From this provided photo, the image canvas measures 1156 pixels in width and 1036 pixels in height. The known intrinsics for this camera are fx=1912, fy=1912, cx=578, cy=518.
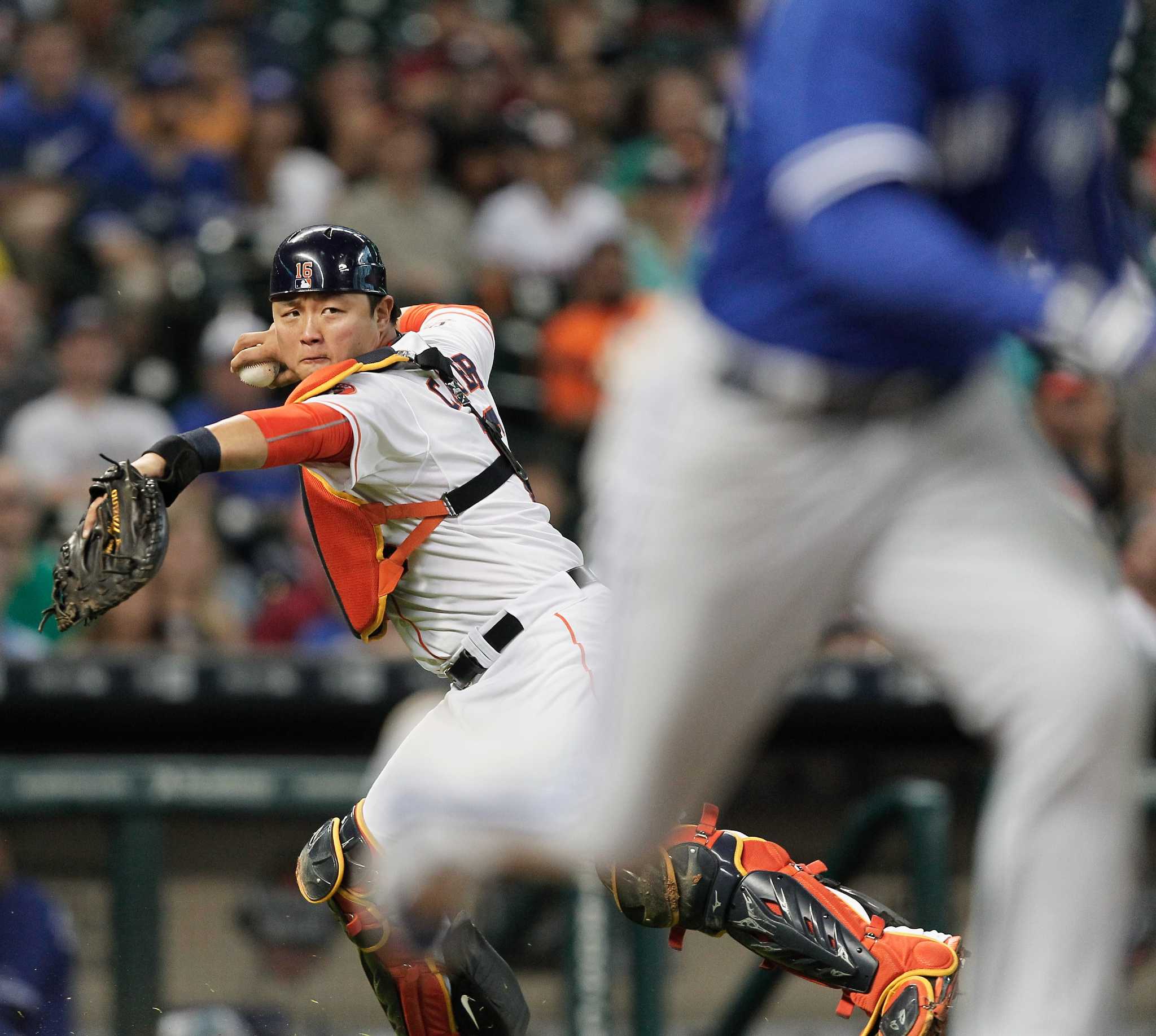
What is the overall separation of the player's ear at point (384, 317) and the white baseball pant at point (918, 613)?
4.79 ft

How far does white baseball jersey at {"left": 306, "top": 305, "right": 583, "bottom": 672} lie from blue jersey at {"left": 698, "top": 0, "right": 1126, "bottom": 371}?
1.34 m

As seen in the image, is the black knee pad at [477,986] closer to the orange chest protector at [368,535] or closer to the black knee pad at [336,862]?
the black knee pad at [336,862]

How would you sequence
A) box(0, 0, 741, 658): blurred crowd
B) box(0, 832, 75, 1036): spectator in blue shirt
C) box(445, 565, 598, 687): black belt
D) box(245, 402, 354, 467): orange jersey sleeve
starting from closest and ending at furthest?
box(245, 402, 354, 467): orange jersey sleeve
box(445, 565, 598, 687): black belt
box(0, 832, 75, 1036): spectator in blue shirt
box(0, 0, 741, 658): blurred crowd

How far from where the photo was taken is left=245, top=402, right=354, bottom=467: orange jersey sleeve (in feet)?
11.7

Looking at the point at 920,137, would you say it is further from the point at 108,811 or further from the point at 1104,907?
the point at 108,811

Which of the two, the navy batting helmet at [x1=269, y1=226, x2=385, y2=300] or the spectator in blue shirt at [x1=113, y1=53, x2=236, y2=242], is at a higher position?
the navy batting helmet at [x1=269, y1=226, x2=385, y2=300]

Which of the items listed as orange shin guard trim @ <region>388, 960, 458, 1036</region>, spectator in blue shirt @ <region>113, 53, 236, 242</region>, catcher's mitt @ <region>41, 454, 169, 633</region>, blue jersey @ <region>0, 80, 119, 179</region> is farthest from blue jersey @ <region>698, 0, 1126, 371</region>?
blue jersey @ <region>0, 80, 119, 179</region>

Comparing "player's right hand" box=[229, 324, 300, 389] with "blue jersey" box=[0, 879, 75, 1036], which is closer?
"player's right hand" box=[229, 324, 300, 389]

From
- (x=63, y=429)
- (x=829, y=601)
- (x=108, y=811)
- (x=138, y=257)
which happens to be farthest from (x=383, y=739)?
(x=829, y=601)

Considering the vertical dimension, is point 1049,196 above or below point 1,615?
above

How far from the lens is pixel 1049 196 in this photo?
2721 millimetres

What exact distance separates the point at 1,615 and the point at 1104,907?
4926 mm

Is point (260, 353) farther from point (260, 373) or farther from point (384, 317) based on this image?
point (384, 317)

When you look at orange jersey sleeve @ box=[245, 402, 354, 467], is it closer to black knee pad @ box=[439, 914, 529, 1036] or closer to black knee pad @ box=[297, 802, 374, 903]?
black knee pad @ box=[297, 802, 374, 903]
